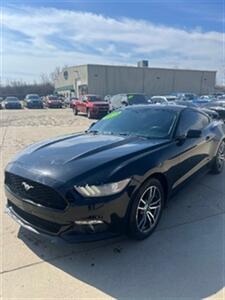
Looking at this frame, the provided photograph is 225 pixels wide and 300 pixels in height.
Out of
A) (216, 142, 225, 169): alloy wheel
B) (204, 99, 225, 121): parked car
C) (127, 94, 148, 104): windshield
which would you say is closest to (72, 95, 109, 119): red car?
(127, 94, 148, 104): windshield

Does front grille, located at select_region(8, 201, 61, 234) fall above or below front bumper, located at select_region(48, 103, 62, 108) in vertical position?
above

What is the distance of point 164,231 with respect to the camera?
3.47m

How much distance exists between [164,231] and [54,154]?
1.67 m

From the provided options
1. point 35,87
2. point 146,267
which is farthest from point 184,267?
point 35,87

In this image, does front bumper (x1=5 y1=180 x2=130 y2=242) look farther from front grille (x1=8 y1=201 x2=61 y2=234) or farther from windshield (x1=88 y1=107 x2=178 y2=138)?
windshield (x1=88 y1=107 x2=178 y2=138)

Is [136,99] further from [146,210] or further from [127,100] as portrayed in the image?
[146,210]

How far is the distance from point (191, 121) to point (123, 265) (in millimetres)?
A: 2718

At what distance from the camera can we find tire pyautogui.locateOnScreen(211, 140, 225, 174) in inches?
221

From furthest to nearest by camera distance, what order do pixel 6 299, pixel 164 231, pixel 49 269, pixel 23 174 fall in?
pixel 164 231
pixel 23 174
pixel 49 269
pixel 6 299

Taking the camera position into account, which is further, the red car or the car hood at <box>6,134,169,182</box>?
→ the red car

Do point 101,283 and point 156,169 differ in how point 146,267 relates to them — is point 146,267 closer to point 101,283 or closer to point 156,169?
point 101,283

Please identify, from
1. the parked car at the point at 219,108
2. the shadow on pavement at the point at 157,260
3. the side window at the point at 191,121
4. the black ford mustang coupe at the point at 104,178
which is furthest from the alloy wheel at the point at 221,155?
the parked car at the point at 219,108

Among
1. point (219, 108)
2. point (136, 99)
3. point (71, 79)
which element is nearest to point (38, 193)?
point (219, 108)

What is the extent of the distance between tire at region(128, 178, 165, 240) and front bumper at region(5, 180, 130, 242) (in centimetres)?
16
